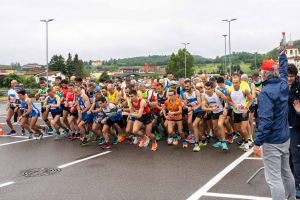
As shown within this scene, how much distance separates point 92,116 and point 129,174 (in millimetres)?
3747

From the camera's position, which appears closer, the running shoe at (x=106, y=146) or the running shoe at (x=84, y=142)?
the running shoe at (x=106, y=146)

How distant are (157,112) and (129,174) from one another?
12.0ft

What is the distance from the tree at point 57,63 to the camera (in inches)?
3580

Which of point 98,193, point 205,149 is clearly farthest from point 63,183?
point 205,149

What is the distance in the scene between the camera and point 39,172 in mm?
7191

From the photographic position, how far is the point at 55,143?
411 inches

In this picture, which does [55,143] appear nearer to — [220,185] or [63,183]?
[63,183]

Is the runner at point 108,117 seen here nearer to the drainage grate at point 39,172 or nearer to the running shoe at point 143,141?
the running shoe at point 143,141

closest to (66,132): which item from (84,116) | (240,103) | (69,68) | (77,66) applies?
(84,116)

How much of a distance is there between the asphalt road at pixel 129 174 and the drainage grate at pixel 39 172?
144mm

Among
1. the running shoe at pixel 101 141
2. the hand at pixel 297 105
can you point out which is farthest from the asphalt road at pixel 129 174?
the hand at pixel 297 105

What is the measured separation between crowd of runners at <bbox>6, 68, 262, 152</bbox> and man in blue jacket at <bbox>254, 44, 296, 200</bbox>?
13.5 ft

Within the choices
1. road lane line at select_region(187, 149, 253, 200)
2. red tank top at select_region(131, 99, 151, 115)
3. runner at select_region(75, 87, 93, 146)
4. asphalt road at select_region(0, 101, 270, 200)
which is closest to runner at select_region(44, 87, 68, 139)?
runner at select_region(75, 87, 93, 146)

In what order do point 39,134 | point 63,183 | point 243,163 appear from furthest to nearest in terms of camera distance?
point 39,134 → point 243,163 → point 63,183
